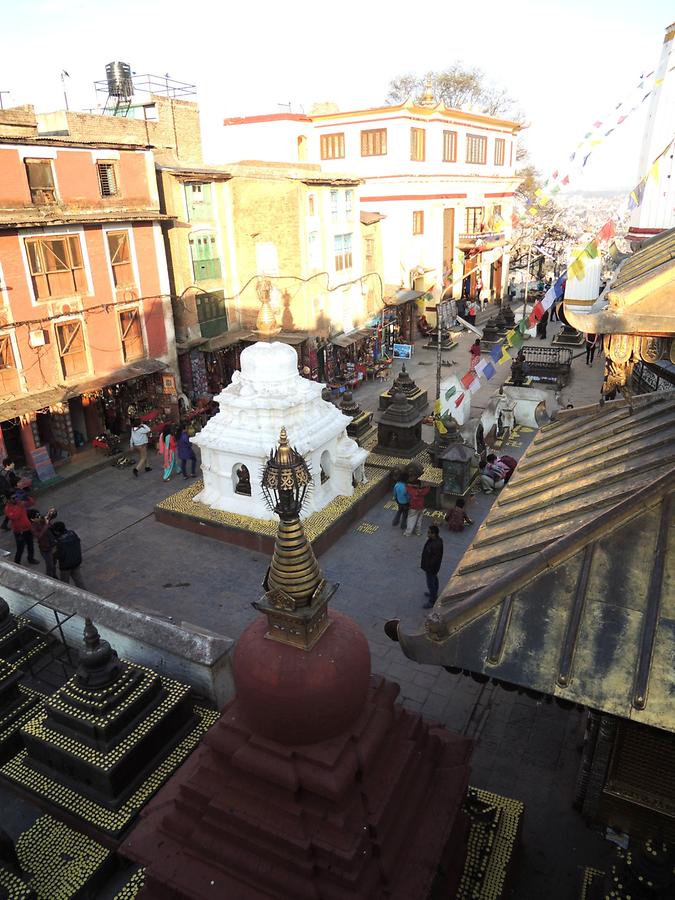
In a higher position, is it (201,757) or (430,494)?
(201,757)

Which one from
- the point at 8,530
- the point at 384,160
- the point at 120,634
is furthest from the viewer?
the point at 384,160

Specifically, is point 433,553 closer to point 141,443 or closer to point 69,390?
point 141,443

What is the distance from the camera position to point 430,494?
15.9 meters

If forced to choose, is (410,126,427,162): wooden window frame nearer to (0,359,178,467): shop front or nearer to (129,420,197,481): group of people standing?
(0,359,178,467): shop front

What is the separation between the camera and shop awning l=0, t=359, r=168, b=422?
16.8 m

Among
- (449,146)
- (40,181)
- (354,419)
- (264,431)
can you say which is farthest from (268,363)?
(449,146)

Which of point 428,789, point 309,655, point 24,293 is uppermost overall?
point 24,293

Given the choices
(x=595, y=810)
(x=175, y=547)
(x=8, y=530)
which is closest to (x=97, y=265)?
(x=8, y=530)

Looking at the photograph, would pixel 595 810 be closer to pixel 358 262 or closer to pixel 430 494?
pixel 430 494

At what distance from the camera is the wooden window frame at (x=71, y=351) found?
18.3 metres

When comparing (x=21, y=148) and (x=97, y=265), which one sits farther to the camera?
(x=97, y=265)

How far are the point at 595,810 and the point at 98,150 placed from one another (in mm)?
20779

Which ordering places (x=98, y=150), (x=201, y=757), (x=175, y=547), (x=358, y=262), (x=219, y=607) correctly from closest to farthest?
(x=201, y=757)
(x=219, y=607)
(x=175, y=547)
(x=98, y=150)
(x=358, y=262)

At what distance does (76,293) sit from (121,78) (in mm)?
15431
